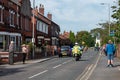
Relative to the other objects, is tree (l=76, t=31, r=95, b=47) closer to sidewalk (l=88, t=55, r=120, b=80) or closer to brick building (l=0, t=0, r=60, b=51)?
brick building (l=0, t=0, r=60, b=51)

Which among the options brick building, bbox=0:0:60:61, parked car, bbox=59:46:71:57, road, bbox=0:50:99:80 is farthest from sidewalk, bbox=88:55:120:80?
parked car, bbox=59:46:71:57

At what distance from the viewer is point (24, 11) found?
60.8m

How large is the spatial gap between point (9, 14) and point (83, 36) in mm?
106537

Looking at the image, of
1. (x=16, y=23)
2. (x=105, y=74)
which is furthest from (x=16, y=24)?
(x=105, y=74)

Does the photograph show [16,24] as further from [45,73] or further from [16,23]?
[45,73]


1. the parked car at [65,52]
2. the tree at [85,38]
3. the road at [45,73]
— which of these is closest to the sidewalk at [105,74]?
the road at [45,73]

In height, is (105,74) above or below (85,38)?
below

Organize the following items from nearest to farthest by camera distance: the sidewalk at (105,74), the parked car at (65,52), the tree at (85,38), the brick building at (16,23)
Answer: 1. the sidewalk at (105,74)
2. the brick building at (16,23)
3. the parked car at (65,52)
4. the tree at (85,38)

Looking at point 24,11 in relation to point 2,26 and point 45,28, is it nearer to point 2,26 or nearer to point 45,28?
point 2,26

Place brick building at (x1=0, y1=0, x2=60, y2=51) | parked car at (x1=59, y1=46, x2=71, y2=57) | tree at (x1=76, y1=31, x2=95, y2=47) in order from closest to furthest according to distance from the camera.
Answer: brick building at (x1=0, y1=0, x2=60, y2=51) → parked car at (x1=59, y1=46, x2=71, y2=57) → tree at (x1=76, y1=31, x2=95, y2=47)

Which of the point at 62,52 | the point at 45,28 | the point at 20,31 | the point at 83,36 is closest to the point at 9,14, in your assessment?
the point at 20,31

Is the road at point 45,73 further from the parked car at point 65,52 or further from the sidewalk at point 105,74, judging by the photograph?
the parked car at point 65,52

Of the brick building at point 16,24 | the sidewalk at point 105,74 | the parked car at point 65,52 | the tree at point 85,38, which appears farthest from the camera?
the tree at point 85,38

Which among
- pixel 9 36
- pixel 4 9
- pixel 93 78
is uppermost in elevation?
pixel 4 9
